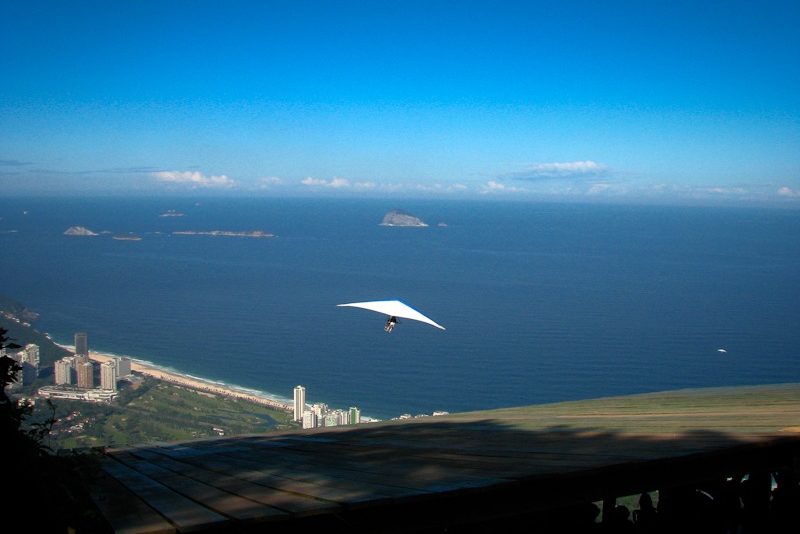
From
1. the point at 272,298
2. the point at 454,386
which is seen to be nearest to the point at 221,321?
the point at 272,298

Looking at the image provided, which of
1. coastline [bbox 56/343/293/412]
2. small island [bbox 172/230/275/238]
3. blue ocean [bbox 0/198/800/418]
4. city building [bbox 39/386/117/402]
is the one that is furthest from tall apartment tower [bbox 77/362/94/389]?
small island [bbox 172/230/275/238]

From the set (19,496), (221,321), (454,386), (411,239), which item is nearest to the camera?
(19,496)

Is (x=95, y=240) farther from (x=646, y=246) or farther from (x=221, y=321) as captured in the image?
(x=646, y=246)

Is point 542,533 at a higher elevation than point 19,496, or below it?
below

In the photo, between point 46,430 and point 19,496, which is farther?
point 46,430

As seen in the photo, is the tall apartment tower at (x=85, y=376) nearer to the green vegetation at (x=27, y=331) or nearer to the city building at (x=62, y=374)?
the city building at (x=62, y=374)

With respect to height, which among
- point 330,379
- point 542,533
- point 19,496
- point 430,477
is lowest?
point 330,379

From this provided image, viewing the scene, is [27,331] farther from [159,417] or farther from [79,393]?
Result: [159,417]
